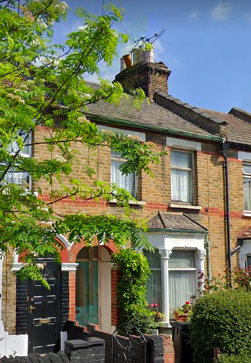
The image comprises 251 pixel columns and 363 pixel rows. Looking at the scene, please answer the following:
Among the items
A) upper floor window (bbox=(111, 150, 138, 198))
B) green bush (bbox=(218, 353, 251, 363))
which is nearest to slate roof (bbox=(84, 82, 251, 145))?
upper floor window (bbox=(111, 150, 138, 198))

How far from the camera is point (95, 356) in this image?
916cm

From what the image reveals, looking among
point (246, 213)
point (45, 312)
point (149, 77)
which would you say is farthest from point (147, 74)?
point (45, 312)

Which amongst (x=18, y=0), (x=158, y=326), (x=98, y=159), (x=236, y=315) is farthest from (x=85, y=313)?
(x=18, y=0)

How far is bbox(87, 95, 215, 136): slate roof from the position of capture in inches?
601

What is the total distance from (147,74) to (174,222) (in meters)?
7.03

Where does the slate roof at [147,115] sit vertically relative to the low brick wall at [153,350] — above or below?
above

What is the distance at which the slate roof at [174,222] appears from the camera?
49.0ft

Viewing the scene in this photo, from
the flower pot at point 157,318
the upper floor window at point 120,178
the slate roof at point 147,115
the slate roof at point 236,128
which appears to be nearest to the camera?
the flower pot at point 157,318

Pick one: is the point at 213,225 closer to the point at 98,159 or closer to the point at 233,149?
the point at 233,149

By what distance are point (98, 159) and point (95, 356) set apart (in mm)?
6619

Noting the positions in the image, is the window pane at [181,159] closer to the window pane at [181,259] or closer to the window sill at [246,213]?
the window sill at [246,213]

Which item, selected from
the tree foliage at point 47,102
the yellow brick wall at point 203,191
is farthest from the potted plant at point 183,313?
the tree foliage at point 47,102

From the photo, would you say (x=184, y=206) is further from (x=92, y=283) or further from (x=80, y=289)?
(x=80, y=289)

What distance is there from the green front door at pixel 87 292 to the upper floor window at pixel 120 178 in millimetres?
2703
